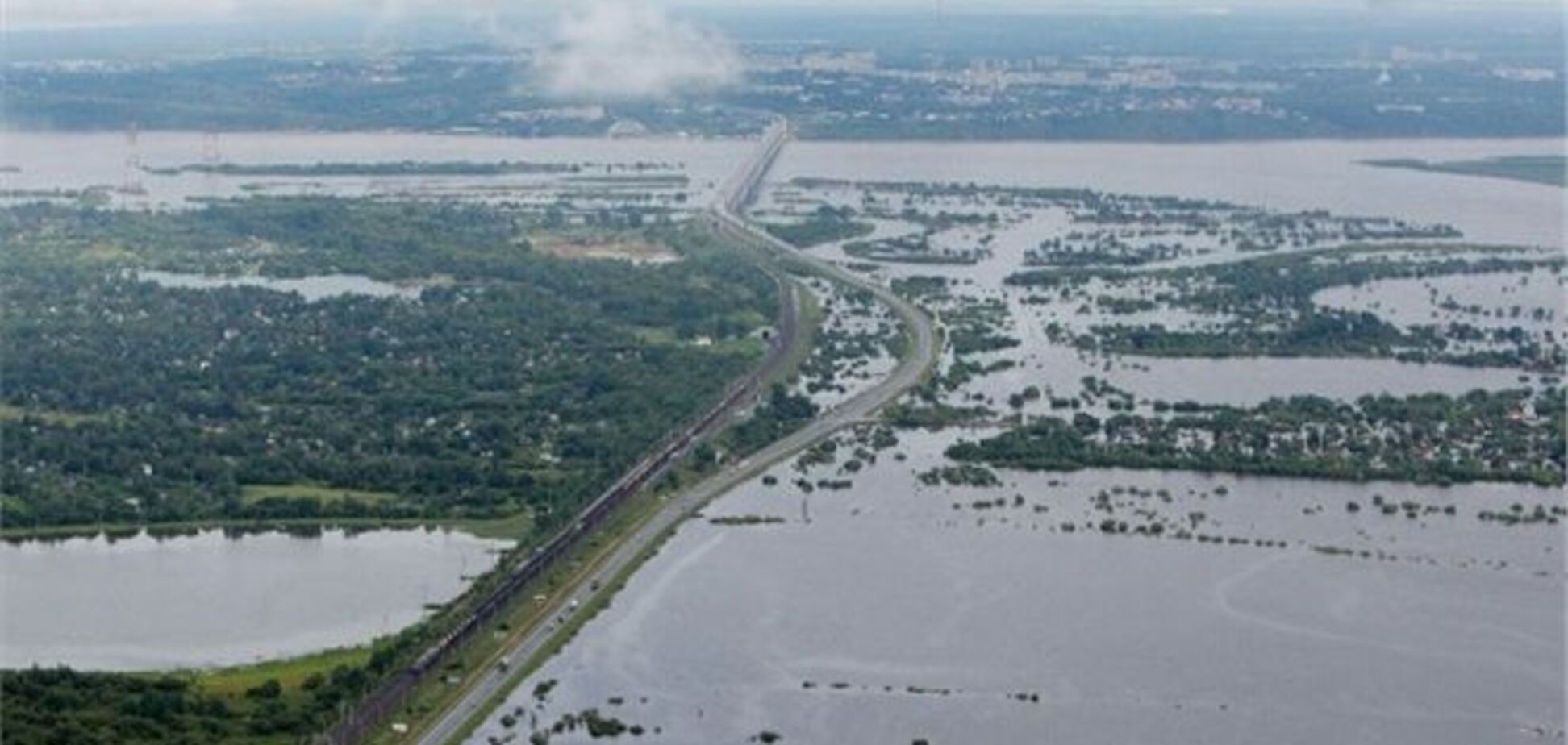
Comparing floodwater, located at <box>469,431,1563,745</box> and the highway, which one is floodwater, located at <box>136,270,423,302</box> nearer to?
the highway

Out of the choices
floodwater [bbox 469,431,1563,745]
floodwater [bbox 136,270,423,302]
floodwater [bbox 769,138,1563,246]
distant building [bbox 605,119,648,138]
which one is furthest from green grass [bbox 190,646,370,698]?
distant building [bbox 605,119,648,138]

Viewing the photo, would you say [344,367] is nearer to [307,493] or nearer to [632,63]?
[307,493]

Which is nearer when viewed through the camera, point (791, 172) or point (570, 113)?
point (791, 172)

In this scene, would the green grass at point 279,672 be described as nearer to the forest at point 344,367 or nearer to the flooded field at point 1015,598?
the flooded field at point 1015,598

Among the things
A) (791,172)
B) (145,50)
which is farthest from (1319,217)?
(145,50)

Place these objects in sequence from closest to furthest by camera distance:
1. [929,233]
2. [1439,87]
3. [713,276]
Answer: [713,276] < [929,233] < [1439,87]

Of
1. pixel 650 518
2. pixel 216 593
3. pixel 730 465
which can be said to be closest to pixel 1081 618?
pixel 650 518

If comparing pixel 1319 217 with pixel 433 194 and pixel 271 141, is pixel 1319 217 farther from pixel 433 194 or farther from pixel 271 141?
pixel 271 141

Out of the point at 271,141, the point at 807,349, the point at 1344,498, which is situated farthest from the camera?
the point at 271,141
